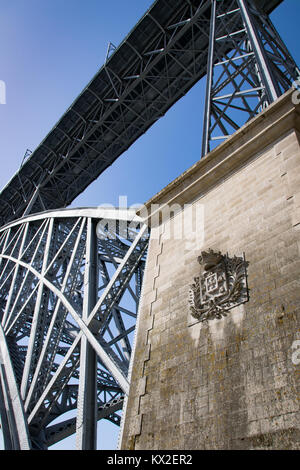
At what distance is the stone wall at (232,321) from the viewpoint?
5.24m

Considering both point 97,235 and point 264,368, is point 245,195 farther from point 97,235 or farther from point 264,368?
point 97,235

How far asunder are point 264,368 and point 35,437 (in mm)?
9552

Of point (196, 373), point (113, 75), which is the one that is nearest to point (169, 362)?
point (196, 373)

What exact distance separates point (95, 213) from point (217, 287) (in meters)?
8.02

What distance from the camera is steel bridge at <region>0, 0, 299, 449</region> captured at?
36.2 feet

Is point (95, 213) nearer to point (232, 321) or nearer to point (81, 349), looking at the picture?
point (81, 349)

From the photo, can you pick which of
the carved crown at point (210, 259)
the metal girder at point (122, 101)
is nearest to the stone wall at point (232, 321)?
the carved crown at point (210, 259)

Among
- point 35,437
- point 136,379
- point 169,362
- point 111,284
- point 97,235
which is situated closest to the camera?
point 169,362

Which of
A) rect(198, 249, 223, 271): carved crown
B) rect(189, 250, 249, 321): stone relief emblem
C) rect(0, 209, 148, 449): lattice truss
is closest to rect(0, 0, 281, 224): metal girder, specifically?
rect(0, 209, 148, 449): lattice truss

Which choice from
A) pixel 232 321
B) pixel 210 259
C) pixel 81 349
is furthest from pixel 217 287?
pixel 81 349

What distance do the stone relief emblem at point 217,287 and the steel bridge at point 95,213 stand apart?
8.31ft

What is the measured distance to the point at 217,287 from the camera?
6.81 meters

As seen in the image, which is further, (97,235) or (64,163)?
(64,163)
